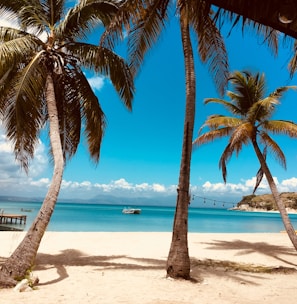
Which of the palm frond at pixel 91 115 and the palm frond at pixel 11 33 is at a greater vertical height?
the palm frond at pixel 11 33

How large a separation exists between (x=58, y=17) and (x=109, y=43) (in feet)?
15.9

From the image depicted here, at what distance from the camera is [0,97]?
10234 millimetres

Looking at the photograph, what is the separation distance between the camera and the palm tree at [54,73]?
9.33 meters

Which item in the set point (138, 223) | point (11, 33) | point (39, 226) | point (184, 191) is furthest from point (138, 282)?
point (138, 223)

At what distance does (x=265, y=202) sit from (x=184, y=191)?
166 meters

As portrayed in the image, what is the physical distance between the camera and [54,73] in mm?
10453

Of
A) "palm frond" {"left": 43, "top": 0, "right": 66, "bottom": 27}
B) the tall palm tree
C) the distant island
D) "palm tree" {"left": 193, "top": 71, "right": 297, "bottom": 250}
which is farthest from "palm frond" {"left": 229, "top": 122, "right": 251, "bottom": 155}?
the distant island

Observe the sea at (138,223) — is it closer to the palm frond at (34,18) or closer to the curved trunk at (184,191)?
the palm frond at (34,18)

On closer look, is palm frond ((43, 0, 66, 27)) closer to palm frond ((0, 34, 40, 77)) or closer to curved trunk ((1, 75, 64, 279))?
palm frond ((0, 34, 40, 77))

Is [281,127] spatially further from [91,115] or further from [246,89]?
[91,115]

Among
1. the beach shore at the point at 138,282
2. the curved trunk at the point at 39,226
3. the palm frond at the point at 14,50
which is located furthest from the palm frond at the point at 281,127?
the palm frond at the point at 14,50

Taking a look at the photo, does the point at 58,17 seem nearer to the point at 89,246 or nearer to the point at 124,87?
the point at 124,87

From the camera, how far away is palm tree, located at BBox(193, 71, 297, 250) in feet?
45.4

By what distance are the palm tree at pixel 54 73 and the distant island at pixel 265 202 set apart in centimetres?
13221
